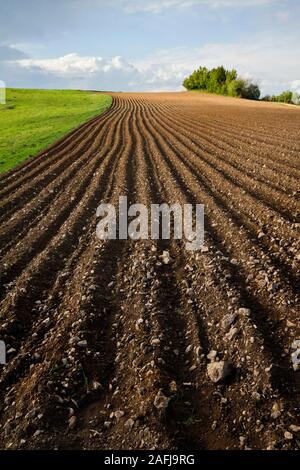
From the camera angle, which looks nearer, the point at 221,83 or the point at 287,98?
the point at 287,98

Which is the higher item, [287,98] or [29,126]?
[287,98]

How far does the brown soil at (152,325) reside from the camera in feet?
16.6

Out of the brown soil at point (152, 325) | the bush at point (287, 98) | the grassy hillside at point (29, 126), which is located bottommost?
the brown soil at point (152, 325)

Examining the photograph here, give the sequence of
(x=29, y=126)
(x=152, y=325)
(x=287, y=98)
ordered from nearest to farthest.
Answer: (x=152, y=325) < (x=29, y=126) < (x=287, y=98)

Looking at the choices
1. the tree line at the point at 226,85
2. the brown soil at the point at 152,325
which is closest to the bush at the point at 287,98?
the tree line at the point at 226,85

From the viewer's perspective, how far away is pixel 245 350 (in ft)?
19.6

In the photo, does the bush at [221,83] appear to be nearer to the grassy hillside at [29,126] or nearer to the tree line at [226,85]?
the tree line at [226,85]

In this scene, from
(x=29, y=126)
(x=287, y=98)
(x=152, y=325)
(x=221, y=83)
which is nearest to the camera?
(x=152, y=325)

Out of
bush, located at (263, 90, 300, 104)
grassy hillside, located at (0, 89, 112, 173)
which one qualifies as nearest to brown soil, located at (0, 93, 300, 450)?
grassy hillside, located at (0, 89, 112, 173)

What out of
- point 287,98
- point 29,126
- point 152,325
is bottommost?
point 152,325

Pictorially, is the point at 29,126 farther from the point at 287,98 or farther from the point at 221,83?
the point at 221,83

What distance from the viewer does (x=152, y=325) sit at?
7004mm

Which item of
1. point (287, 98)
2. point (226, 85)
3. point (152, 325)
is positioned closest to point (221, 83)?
point (226, 85)
